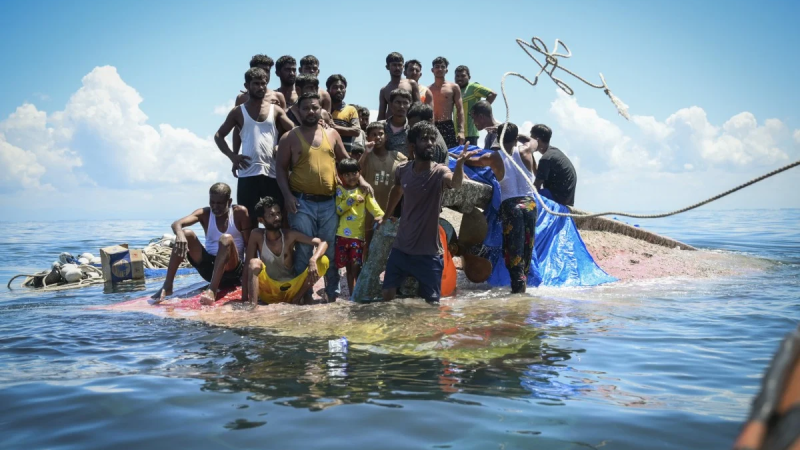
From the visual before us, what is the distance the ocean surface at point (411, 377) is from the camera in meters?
3.22

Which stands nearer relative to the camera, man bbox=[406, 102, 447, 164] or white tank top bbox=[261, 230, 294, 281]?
white tank top bbox=[261, 230, 294, 281]

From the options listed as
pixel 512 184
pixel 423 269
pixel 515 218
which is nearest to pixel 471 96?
pixel 512 184

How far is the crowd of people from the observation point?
6.11 m

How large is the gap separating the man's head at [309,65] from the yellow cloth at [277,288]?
2.69 meters

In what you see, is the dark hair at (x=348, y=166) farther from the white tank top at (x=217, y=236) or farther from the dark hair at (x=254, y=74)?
the white tank top at (x=217, y=236)

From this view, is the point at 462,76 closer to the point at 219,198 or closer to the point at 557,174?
the point at 557,174

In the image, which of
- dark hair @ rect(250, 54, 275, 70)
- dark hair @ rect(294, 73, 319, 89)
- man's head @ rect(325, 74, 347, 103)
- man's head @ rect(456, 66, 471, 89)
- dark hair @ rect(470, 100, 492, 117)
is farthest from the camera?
man's head @ rect(456, 66, 471, 89)

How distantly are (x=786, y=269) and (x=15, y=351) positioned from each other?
421 inches

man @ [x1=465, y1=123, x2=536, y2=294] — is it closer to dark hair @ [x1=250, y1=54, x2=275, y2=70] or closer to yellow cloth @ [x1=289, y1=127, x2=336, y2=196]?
yellow cloth @ [x1=289, y1=127, x2=336, y2=196]

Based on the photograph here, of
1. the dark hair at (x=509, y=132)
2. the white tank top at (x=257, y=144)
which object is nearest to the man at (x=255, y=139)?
the white tank top at (x=257, y=144)

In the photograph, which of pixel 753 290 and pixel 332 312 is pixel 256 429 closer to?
pixel 332 312

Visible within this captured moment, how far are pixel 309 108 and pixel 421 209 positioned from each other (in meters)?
1.64

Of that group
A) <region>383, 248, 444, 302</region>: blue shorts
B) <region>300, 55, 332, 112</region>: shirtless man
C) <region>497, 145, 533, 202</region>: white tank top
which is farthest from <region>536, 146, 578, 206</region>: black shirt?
<region>300, 55, 332, 112</region>: shirtless man

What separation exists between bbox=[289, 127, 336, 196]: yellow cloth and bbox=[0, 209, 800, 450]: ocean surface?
4.27ft
